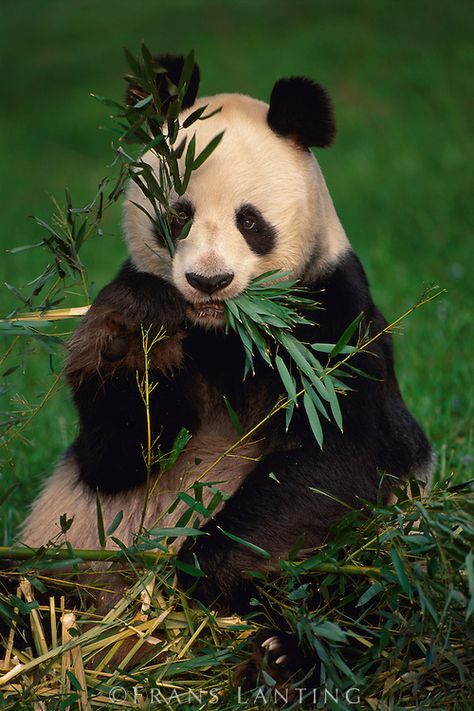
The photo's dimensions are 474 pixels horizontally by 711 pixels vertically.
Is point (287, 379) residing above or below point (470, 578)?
above

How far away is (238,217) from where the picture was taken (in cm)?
345

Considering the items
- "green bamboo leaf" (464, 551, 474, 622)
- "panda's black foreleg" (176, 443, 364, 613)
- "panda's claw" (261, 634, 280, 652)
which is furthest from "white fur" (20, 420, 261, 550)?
"green bamboo leaf" (464, 551, 474, 622)

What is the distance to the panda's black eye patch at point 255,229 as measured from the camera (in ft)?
11.4

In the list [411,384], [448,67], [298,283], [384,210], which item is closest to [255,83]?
[448,67]

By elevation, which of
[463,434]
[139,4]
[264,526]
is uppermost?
[139,4]

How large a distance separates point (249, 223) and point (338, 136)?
9.18m

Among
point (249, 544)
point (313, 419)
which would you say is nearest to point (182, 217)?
point (313, 419)

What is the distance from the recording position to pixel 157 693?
307 centimetres

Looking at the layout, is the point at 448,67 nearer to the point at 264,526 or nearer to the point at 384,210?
the point at 384,210

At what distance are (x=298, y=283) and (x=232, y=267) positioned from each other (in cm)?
44

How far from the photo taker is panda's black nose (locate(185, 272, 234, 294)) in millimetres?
3197

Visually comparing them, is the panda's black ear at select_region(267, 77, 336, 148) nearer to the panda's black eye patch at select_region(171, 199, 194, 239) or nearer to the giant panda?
the giant panda

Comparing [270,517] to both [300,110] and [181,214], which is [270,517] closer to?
[181,214]

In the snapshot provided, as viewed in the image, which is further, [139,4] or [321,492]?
[139,4]
